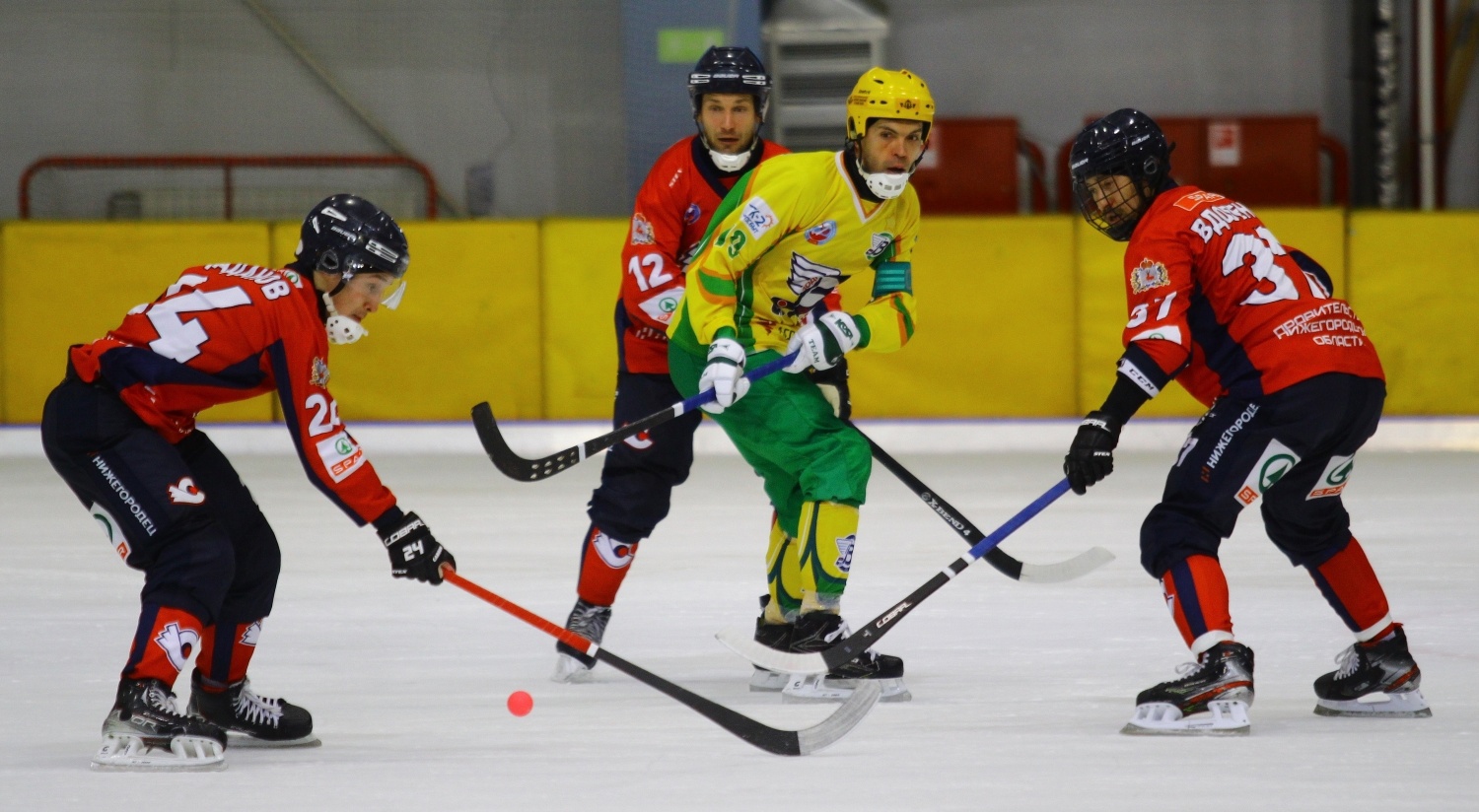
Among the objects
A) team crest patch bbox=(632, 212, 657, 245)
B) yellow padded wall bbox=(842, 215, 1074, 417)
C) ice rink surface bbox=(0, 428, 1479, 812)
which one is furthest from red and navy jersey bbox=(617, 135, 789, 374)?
yellow padded wall bbox=(842, 215, 1074, 417)

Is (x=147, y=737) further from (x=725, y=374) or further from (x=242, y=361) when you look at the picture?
(x=725, y=374)

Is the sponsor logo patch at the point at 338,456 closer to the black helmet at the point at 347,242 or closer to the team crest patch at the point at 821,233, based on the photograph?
the black helmet at the point at 347,242

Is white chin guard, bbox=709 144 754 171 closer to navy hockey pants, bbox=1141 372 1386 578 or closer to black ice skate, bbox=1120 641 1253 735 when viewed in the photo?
navy hockey pants, bbox=1141 372 1386 578

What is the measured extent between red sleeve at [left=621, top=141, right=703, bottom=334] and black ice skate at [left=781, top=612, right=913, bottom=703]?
0.81m

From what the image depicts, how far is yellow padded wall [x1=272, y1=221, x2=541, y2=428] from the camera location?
9070 mm

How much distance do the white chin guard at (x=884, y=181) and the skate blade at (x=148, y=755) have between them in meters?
1.73

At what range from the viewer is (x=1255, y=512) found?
625cm

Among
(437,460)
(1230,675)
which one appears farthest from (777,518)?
(437,460)

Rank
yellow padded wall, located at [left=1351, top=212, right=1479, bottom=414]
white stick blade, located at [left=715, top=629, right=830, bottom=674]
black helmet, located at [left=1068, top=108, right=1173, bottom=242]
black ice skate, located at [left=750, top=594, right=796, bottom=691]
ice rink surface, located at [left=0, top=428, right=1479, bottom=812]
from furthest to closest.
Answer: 1. yellow padded wall, located at [left=1351, top=212, right=1479, bottom=414]
2. black ice skate, located at [left=750, top=594, right=796, bottom=691]
3. white stick blade, located at [left=715, top=629, right=830, bottom=674]
4. black helmet, located at [left=1068, top=108, right=1173, bottom=242]
5. ice rink surface, located at [left=0, top=428, right=1479, bottom=812]

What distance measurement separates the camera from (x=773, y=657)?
11.3 feet

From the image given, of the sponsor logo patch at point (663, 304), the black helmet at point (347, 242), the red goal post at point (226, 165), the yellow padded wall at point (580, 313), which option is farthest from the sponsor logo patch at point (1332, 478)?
the red goal post at point (226, 165)

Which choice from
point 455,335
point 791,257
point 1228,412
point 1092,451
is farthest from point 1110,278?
point 1092,451

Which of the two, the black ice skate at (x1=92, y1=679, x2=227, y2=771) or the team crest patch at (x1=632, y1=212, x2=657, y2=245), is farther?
the team crest patch at (x1=632, y1=212, x2=657, y2=245)

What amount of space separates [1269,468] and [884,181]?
1008mm
